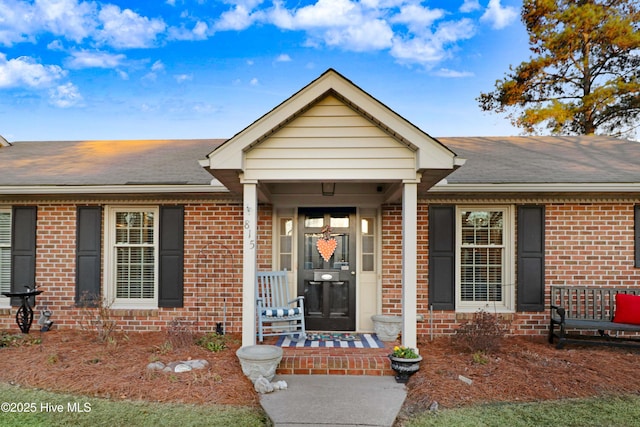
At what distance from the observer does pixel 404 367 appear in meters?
4.45

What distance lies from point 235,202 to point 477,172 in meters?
3.90

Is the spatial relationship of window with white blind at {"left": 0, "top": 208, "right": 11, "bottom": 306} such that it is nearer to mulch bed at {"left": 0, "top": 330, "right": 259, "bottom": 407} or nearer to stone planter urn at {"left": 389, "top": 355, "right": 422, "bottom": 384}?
mulch bed at {"left": 0, "top": 330, "right": 259, "bottom": 407}

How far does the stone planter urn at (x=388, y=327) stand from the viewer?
19.0ft

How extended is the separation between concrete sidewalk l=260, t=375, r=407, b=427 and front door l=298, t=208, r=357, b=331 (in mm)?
1852

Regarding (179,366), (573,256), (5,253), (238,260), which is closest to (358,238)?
(238,260)

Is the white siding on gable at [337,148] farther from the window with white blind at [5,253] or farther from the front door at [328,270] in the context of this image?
the window with white blind at [5,253]

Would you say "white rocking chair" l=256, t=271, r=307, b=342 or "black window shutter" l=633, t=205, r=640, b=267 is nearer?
"white rocking chair" l=256, t=271, r=307, b=342

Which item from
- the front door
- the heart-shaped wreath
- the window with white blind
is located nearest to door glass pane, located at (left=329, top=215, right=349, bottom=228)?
the front door

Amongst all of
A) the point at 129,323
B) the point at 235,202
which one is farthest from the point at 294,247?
the point at 129,323

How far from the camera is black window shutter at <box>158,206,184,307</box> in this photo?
6426mm

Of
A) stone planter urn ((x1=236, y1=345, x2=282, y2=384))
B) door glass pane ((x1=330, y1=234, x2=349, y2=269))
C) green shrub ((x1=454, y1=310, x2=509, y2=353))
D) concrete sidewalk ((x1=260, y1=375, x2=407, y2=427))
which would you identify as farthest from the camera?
door glass pane ((x1=330, y1=234, x2=349, y2=269))

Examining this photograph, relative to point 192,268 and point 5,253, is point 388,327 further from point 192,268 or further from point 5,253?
point 5,253

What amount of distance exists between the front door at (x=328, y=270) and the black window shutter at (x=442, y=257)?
4.03ft

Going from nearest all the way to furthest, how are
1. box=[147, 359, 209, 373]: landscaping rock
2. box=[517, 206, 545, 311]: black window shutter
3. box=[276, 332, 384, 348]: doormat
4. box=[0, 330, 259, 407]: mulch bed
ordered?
box=[0, 330, 259, 407]: mulch bed → box=[147, 359, 209, 373]: landscaping rock → box=[276, 332, 384, 348]: doormat → box=[517, 206, 545, 311]: black window shutter
